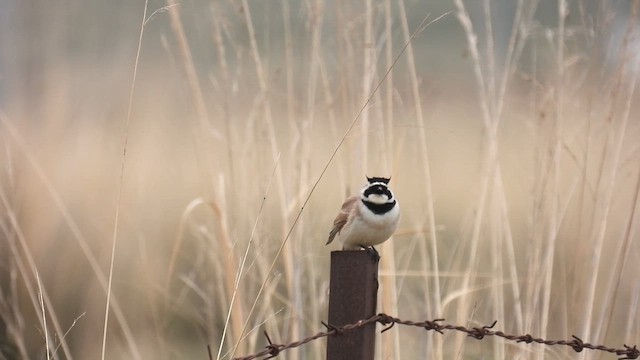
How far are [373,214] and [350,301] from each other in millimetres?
764

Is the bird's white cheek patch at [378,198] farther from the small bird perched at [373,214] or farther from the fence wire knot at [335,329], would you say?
the fence wire knot at [335,329]

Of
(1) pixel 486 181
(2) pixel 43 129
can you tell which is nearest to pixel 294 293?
(1) pixel 486 181

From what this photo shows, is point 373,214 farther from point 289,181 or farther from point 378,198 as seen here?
point 289,181

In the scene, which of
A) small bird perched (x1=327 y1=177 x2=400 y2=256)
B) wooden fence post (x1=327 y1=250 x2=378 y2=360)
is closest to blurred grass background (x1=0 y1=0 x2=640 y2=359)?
small bird perched (x1=327 y1=177 x2=400 y2=256)

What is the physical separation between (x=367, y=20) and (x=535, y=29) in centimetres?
62

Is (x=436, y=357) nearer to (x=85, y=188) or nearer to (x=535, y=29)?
(x=535, y=29)

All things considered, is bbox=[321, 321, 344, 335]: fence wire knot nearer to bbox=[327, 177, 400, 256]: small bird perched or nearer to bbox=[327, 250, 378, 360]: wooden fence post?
bbox=[327, 250, 378, 360]: wooden fence post

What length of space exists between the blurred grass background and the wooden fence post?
1.80 ft

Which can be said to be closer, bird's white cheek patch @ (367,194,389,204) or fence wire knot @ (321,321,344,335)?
fence wire knot @ (321,321,344,335)

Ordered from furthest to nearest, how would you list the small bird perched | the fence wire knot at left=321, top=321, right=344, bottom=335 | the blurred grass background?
the blurred grass background < the small bird perched < the fence wire knot at left=321, top=321, right=344, bottom=335

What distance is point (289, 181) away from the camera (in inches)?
110

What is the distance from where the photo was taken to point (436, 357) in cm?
256

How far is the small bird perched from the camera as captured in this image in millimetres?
2354

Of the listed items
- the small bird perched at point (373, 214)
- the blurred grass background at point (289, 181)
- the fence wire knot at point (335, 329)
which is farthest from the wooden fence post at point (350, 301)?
the small bird perched at point (373, 214)
